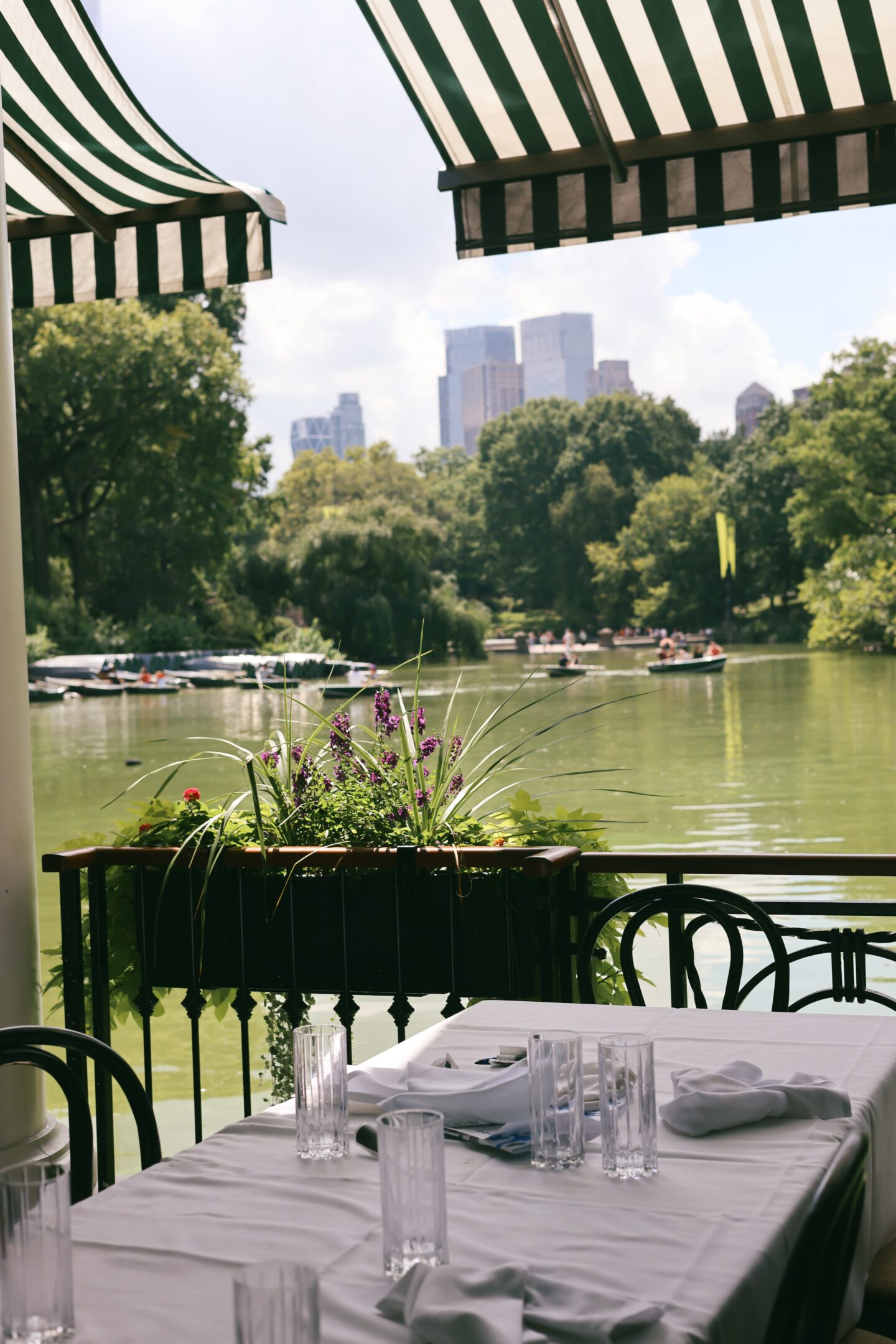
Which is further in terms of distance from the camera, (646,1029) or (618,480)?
(618,480)

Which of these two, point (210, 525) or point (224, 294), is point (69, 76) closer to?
point (210, 525)

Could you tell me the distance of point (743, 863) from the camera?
9.32ft

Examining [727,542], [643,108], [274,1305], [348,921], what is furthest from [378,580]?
[274,1305]

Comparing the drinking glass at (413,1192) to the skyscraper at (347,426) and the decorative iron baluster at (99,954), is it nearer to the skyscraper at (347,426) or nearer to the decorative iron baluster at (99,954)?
the decorative iron baluster at (99,954)

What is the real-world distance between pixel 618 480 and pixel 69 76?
64191 millimetres

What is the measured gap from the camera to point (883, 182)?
3.36m

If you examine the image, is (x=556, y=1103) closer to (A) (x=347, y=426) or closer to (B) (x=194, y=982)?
(B) (x=194, y=982)

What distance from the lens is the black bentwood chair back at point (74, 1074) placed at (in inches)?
70.8

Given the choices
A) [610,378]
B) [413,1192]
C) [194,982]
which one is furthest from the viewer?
[610,378]

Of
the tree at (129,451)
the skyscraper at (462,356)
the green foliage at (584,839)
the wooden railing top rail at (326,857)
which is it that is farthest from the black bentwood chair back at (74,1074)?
the skyscraper at (462,356)

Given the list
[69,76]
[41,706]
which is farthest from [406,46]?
[41,706]

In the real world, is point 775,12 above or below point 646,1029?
above

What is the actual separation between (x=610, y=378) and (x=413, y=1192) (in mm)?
75614

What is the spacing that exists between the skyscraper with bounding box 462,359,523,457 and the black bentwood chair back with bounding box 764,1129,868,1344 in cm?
A: 10220
